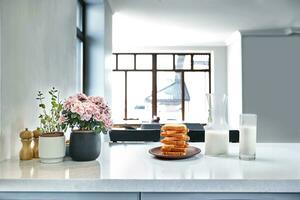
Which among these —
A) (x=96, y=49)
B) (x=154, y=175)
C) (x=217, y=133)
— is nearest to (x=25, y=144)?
(x=154, y=175)

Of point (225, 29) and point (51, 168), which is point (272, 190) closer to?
point (51, 168)

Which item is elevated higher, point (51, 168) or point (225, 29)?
point (225, 29)

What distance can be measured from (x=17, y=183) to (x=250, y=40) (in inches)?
237

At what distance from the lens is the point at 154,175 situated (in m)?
1.11

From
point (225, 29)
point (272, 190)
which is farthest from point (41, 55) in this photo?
point (225, 29)

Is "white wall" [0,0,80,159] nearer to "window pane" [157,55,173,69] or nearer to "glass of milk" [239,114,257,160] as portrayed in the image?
"glass of milk" [239,114,257,160]

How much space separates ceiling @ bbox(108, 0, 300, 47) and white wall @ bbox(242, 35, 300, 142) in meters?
0.51

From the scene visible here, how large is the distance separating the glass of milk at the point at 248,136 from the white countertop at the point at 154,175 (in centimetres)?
6

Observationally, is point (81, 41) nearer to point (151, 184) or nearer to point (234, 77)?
point (151, 184)

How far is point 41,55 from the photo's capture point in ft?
5.71

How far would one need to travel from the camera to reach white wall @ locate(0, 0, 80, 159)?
1.35m

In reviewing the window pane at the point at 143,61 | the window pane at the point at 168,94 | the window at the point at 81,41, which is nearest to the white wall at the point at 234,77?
the window pane at the point at 168,94

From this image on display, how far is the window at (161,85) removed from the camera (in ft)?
25.3

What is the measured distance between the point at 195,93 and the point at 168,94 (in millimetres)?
738
